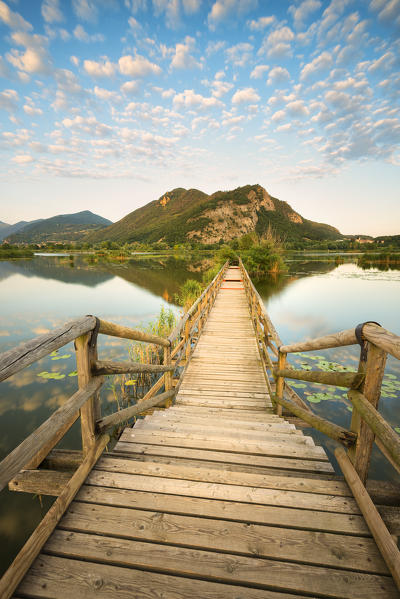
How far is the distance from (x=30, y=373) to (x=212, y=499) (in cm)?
729

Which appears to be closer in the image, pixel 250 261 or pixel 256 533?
pixel 256 533

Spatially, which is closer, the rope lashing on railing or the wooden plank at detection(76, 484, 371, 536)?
the wooden plank at detection(76, 484, 371, 536)

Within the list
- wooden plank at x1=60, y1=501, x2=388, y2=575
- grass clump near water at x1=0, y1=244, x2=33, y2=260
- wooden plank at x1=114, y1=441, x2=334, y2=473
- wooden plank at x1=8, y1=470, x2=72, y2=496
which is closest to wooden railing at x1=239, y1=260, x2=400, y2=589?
wooden plank at x1=60, y1=501, x2=388, y2=575

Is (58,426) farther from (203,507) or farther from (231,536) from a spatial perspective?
(231,536)

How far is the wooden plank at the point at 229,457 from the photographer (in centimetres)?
187

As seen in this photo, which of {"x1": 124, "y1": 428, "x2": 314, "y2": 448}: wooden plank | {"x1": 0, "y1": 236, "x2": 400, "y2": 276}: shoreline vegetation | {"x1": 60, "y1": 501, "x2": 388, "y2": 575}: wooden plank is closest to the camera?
{"x1": 60, "y1": 501, "x2": 388, "y2": 575}: wooden plank

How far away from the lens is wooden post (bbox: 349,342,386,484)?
57.2 inches

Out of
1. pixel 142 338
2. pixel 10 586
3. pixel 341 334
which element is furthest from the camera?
pixel 142 338

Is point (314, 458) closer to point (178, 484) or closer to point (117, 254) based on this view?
point (178, 484)

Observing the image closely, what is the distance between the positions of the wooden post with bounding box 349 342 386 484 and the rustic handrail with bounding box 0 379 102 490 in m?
1.70

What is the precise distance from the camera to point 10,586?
104 cm

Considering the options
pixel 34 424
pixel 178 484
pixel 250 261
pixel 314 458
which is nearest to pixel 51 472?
pixel 178 484

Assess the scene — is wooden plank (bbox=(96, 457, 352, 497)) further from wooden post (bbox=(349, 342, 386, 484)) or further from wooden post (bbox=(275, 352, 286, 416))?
wooden post (bbox=(275, 352, 286, 416))

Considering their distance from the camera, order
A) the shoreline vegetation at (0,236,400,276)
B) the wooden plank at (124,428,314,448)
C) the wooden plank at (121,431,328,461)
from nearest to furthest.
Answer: the wooden plank at (121,431,328,461) → the wooden plank at (124,428,314,448) → the shoreline vegetation at (0,236,400,276)
